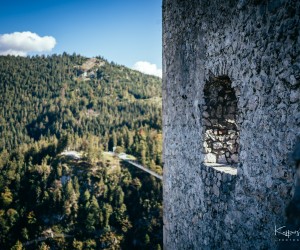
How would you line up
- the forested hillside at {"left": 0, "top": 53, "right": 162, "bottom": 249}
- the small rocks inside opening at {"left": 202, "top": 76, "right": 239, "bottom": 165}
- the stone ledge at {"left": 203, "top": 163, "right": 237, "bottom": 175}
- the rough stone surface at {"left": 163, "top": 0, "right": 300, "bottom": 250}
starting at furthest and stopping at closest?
the forested hillside at {"left": 0, "top": 53, "right": 162, "bottom": 249} → the small rocks inside opening at {"left": 202, "top": 76, "right": 239, "bottom": 165} → the stone ledge at {"left": 203, "top": 163, "right": 237, "bottom": 175} → the rough stone surface at {"left": 163, "top": 0, "right": 300, "bottom": 250}

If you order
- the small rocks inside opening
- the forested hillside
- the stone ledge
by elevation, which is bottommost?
the forested hillside

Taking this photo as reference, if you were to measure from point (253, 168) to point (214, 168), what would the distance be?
681 millimetres

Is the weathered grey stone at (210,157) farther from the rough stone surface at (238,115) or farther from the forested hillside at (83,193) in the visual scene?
the forested hillside at (83,193)

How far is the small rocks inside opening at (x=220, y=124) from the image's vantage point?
10.8 ft

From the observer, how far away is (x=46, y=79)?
418 feet

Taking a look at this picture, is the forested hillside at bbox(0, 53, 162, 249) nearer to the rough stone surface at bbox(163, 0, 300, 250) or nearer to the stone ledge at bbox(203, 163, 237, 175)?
the rough stone surface at bbox(163, 0, 300, 250)

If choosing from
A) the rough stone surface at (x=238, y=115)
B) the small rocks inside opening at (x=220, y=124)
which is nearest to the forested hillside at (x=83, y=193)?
the rough stone surface at (x=238, y=115)

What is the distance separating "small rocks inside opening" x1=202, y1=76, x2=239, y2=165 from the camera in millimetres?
3293

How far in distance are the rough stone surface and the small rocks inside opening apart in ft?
0.09

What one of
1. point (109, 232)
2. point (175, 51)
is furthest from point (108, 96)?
point (175, 51)

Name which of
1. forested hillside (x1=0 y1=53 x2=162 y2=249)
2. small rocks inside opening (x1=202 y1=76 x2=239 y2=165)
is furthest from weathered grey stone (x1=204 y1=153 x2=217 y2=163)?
forested hillside (x1=0 y1=53 x2=162 y2=249)

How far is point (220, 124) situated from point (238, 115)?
0.71m

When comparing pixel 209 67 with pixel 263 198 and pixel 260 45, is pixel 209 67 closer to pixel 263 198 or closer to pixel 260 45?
pixel 260 45

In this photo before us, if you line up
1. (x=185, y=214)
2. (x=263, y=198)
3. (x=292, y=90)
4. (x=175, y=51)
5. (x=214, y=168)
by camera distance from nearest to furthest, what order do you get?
1. (x=292, y=90)
2. (x=263, y=198)
3. (x=214, y=168)
4. (x=185, y=214)
5. (x=175, y=51)
